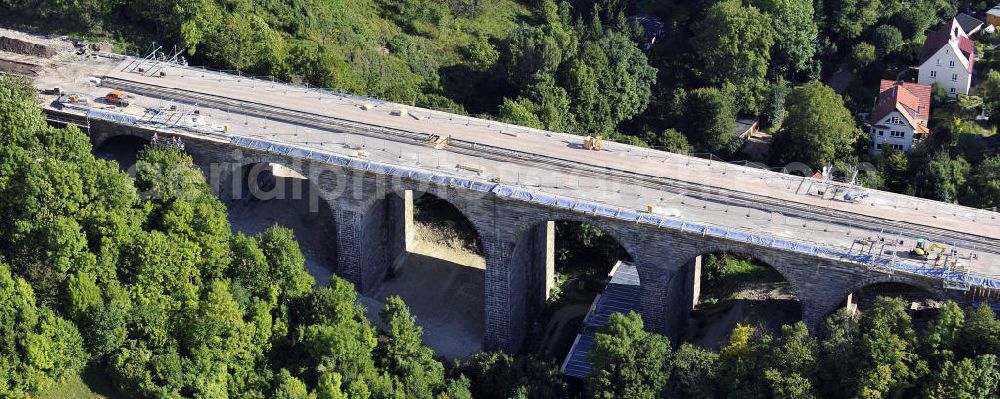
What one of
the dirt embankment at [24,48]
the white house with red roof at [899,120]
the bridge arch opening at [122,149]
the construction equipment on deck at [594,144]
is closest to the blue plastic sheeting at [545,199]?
the construction equipment on deck at [594,144]

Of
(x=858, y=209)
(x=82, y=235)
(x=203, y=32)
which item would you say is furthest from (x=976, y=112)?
(x=82, y=235)

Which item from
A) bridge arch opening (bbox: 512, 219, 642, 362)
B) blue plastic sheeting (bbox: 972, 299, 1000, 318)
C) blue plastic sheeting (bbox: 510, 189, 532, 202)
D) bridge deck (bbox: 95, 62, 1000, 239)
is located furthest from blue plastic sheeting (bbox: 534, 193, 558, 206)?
blue plastic sheeting (bbox: 972, 299, 1000, 318)

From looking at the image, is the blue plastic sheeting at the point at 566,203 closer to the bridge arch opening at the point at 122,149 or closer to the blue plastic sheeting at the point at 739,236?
the blue plastic sheeting at the point at 739,236

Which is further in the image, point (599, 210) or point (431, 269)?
point (431, 269)

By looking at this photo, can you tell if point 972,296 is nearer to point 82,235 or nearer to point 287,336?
point 287,336

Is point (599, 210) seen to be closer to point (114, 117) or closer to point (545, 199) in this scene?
point (545, 199)

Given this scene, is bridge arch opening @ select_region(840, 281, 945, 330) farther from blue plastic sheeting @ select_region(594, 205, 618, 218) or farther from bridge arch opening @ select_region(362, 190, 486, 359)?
bridge arch opening @ select_region(362, 190, 486, 359)

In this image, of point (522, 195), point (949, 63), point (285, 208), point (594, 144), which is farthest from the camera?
point (949, 63)

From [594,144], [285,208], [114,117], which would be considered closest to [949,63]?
[594,144]
